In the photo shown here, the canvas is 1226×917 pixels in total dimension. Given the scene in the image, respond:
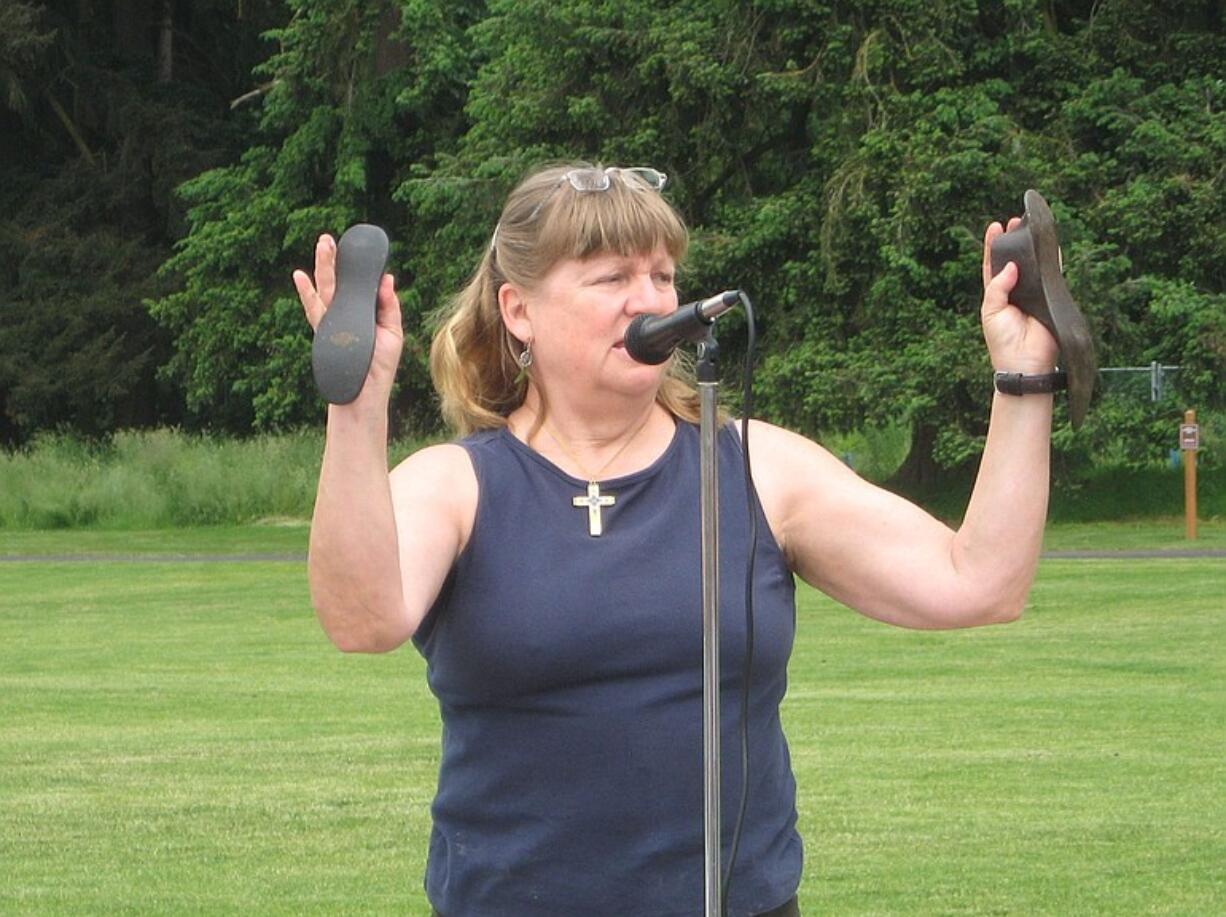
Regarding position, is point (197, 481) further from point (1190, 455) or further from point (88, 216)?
point (1190, 455)

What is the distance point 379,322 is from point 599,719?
0.65 meters

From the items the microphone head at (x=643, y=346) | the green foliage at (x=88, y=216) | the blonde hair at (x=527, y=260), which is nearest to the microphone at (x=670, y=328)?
the microphone head at (x=643, y=346)

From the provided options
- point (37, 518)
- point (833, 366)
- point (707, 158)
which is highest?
point (707, 158)

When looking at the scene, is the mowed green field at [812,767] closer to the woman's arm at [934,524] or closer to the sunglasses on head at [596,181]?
the woman's arm at [934,524]

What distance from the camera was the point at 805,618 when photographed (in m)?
19.2

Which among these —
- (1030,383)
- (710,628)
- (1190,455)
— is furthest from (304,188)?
(710,628)

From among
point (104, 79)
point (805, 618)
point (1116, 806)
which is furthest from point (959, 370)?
point (104, 79)

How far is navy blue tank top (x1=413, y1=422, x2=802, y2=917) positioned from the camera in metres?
3.21

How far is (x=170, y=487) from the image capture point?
36.5 meters

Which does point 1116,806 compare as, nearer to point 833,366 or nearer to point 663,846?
point 663,846

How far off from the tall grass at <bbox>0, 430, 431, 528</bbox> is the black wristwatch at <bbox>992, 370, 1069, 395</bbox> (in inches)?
1269

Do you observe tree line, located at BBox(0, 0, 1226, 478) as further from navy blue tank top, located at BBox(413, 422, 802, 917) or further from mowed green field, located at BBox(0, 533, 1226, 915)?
navy blue tank top, located at BBox(413, 422, 802, 917)

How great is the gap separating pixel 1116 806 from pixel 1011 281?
695cm

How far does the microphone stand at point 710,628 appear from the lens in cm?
307
